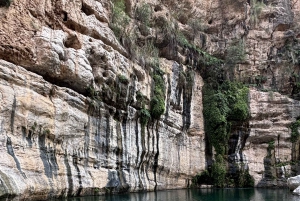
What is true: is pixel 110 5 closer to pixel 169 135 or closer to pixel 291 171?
pixel 169 135

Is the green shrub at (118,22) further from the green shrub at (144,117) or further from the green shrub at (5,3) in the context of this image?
the green shrub at (5,3)

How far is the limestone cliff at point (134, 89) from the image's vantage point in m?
18.6

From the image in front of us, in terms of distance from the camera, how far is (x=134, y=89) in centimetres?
2844

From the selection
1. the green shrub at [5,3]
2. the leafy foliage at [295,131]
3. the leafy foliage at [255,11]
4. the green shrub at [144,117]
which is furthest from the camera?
the leafy foliage at [255,11]

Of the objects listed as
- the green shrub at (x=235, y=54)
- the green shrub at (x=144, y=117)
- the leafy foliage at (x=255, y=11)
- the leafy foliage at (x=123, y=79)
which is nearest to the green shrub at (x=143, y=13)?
the leafy foliage at (x=123, y=79)

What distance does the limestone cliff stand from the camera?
18.6 m

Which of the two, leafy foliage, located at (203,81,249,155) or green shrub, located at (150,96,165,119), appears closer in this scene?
green shrub, located at (150,96,165,119)

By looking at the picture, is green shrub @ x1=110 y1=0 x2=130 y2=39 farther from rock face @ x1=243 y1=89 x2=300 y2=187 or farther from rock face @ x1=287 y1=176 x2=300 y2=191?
rock face @ x1=243 y1=89 x2=300 y2=187

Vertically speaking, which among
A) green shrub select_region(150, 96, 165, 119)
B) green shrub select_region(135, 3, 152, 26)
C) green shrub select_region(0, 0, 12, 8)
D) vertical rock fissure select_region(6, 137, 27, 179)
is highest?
green shrub select_region(135, 3, 152, 26)

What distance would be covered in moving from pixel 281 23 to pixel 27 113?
37.9 m

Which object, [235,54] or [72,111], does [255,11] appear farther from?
[72,111]

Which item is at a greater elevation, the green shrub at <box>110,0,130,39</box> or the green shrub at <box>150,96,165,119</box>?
the green shrub at <box>110,0,130,39</box>

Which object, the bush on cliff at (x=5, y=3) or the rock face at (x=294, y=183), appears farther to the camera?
the rock face at (x=294, y=183)

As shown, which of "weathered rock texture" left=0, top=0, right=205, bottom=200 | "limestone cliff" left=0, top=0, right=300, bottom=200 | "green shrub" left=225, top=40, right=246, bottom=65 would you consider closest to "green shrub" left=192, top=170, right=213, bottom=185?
"limestone cliff" left=0, top=0, right=300, bottom=200
